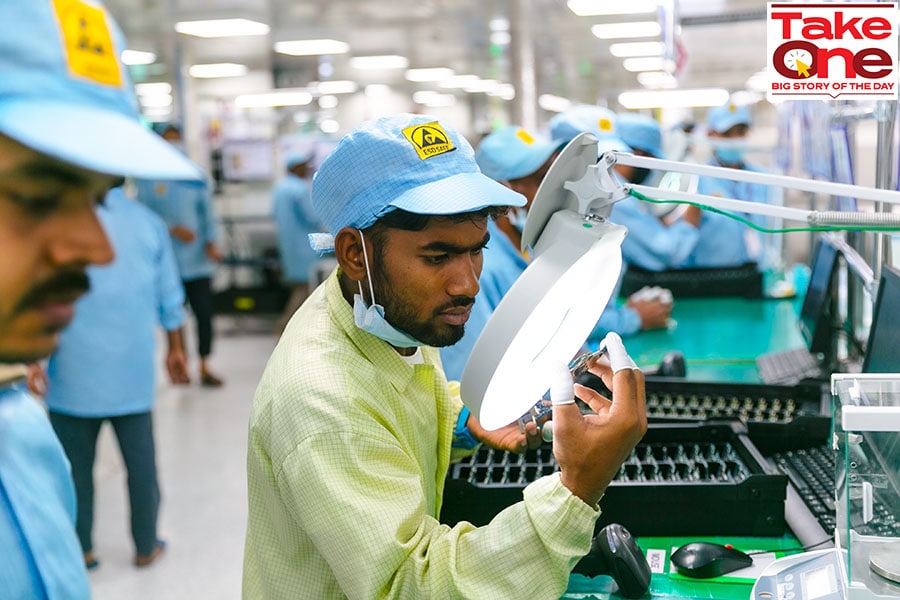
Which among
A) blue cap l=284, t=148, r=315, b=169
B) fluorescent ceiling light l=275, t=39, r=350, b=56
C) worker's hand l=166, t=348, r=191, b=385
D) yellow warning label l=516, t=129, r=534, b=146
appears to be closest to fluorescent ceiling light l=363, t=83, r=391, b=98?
fluorescent ceiling light l=275, t=39, r=350, b=56

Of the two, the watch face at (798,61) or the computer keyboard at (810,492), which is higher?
the watch face at (798,61)

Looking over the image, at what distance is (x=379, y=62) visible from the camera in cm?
1105

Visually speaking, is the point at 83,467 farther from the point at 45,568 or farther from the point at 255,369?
the point at 255,369

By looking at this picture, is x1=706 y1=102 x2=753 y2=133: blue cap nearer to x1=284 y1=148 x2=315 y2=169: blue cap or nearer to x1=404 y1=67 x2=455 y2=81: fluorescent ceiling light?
x1=284 y1=148 x2=315 y2=169: blue cap

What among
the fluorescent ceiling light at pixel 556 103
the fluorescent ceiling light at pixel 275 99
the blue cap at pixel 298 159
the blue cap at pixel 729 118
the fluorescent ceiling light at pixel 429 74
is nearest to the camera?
the blue cap at pixel 729 118

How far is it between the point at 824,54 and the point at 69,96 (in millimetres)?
1243

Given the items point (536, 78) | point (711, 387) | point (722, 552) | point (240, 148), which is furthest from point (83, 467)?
point (536, 78)

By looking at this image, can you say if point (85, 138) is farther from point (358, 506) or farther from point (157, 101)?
point (157, 101)

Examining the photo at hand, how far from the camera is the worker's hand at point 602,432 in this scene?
107 cm

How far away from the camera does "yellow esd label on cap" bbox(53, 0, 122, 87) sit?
0.65 meters

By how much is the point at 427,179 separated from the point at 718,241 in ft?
11.7

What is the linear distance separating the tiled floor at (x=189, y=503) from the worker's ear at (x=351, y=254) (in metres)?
2.31

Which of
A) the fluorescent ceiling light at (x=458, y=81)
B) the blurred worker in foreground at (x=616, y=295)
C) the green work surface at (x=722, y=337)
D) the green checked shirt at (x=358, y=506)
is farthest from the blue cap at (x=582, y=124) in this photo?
the fluorescent ceiling light at (x=458, y=81)

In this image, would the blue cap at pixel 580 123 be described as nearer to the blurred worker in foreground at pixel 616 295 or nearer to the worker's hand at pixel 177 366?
the blurred worker in foreground at pixel 616 295
